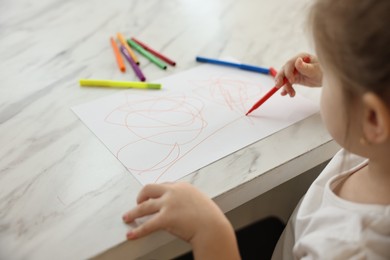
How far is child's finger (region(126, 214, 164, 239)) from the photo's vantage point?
1.55ft

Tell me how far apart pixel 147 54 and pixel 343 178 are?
411 mm

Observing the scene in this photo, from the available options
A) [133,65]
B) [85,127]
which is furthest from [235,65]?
[85,127]

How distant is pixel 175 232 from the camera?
0.50 metres

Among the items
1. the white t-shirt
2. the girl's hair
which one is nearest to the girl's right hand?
the white t-shirt

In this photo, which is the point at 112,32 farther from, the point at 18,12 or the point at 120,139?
the point at 120,139

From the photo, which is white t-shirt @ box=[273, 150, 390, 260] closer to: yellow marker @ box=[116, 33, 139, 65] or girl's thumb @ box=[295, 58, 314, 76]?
girl's thumb @ box=[295, 58, 314, 76]

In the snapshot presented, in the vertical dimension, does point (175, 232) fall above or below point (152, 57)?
below

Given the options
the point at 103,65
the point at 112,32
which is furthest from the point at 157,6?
the point at 103,65

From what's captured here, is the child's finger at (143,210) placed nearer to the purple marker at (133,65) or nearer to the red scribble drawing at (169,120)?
the red scribble drawing at (169,120)

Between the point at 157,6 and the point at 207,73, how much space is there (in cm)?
30

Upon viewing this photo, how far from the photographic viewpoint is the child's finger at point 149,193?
19.9 inches

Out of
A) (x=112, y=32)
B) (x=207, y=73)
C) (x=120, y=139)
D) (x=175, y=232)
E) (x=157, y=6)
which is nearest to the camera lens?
(x=175, y=232)

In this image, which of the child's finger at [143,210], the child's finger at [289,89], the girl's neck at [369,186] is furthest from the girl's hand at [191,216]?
the child's finger at [289,89]

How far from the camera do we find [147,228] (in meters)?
0.48
